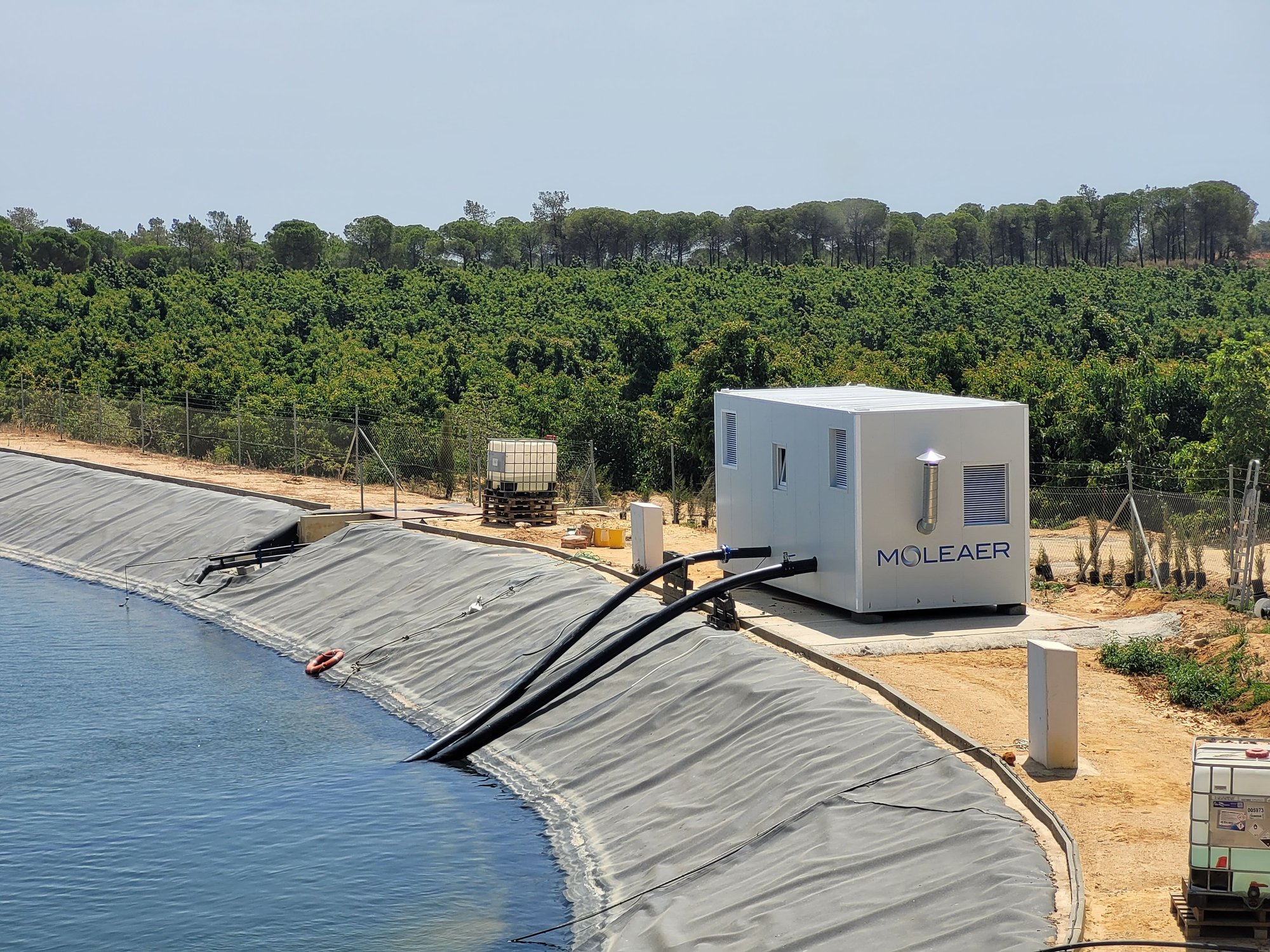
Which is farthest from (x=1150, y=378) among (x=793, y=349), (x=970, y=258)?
(x=970, y=258)

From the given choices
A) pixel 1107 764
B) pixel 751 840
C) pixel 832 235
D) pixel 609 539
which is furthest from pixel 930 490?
pixel 832 235

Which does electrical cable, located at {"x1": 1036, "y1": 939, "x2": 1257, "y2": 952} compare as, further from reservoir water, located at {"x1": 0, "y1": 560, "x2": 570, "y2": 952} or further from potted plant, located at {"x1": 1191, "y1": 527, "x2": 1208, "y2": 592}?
potted plant, located at {"x1": 1191, "y1": 527, "x2": 1208, "y2": 592}

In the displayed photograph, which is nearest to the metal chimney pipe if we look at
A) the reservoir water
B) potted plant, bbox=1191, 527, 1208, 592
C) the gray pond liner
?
the gray pond liner

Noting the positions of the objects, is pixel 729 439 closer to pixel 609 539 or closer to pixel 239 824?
pixel 609 539

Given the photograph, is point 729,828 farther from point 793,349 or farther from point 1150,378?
point 793,349

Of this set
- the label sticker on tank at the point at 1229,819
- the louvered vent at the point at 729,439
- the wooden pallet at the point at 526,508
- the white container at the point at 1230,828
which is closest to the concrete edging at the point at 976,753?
the white container at the point at 1230,828
